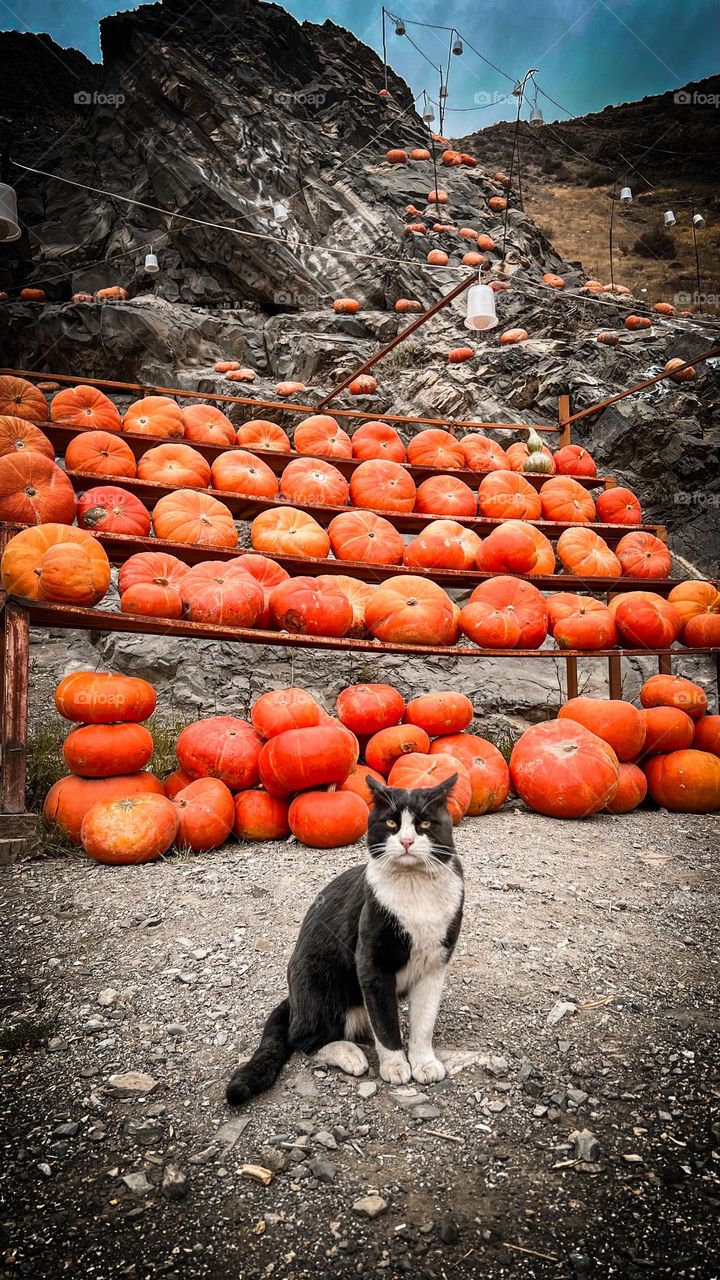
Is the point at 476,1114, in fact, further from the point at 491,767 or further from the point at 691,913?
the point at 491,767

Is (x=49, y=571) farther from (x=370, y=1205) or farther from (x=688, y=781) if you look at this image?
(x=688, y=781)

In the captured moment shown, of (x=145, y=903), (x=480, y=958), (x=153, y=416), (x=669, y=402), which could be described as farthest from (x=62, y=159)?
(x=480, y=958)

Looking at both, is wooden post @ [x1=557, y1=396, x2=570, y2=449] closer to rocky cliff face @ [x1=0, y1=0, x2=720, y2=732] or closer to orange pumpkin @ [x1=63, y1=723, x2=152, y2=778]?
rocky cliff face @ [x1=0, y1=0, x2=720, y2=732]

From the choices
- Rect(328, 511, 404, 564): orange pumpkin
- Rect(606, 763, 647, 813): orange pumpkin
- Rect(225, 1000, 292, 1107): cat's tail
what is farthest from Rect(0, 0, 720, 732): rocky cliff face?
Rect(225, 1000, 292, 1107): cat's tail

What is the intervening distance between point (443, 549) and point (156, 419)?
2749 millimetres

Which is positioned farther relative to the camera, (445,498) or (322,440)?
(322,440)

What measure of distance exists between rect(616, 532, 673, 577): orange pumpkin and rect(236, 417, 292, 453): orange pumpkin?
315 cm

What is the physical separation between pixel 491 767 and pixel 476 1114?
2571mm

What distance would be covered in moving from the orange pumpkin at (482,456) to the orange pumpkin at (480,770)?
3.30 metres

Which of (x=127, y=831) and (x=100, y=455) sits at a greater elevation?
(x=100, y=455)

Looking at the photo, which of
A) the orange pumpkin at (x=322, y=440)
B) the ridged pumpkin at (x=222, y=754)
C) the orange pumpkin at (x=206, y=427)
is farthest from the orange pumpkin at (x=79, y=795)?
the orange pumpkin at (x=322, y=440)

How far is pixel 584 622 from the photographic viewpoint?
189 inches

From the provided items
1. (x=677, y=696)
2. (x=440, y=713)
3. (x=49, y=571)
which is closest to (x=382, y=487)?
(x=440, y=713)

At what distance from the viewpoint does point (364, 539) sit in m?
5.08
